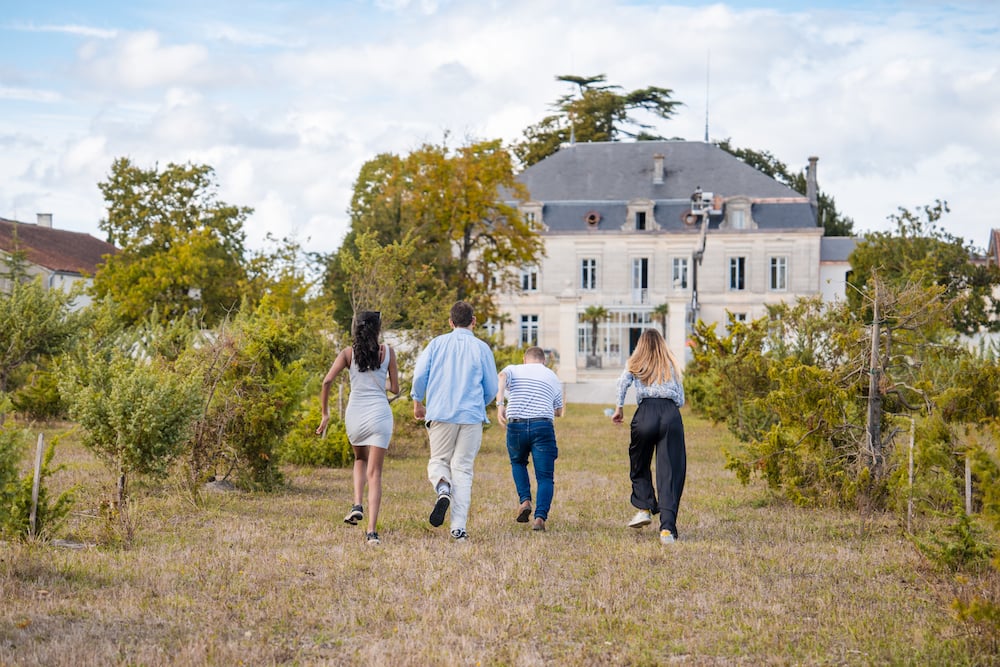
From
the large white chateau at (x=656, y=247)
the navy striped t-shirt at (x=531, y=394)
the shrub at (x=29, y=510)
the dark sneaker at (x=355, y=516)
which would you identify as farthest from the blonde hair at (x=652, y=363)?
the large white chateau at (x=656, y=247)

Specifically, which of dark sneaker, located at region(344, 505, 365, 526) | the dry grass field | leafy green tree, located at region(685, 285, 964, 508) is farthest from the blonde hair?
dark sneaker, located at region(344, 505, 365, 526)

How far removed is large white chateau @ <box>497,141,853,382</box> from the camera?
2486 inches

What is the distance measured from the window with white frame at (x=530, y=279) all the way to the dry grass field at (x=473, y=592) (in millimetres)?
52741

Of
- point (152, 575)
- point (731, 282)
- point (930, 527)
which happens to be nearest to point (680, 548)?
point (930, 527)

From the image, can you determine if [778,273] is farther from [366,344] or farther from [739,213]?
[366,344]

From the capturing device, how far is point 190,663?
610 cm

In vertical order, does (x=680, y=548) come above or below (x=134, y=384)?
below

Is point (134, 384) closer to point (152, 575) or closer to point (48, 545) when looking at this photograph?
point (48, 545)

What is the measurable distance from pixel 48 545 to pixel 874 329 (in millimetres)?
7590

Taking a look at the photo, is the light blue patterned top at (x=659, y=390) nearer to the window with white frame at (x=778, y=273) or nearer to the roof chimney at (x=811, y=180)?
the window with white frame at (x=778, y=273)

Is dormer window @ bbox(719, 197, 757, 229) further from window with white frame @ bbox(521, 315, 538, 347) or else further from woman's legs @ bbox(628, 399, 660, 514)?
woman's legs @ bbox(628, 399, 660, 514)

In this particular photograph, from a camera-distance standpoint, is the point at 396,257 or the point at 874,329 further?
the point at 396,257

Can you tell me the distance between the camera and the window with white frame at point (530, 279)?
64750 mm

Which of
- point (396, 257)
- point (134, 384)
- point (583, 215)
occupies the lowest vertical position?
point (134, 384)
